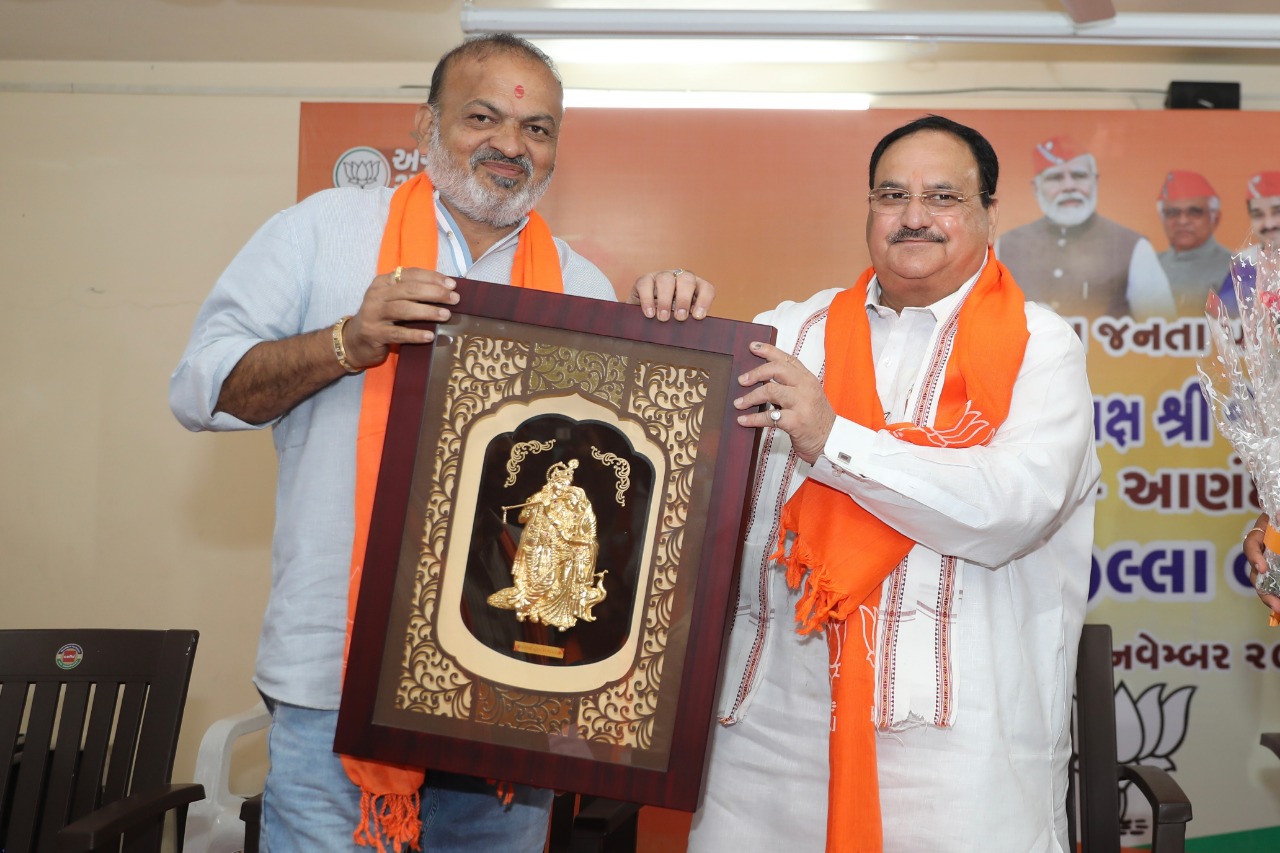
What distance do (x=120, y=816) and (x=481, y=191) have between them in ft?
4.22

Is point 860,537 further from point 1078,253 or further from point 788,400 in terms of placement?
point 1078,253

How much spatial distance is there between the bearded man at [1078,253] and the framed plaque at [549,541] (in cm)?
277

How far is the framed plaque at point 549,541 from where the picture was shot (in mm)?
1640

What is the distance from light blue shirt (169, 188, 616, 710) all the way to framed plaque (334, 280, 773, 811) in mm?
218

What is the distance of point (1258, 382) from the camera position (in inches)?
76.0

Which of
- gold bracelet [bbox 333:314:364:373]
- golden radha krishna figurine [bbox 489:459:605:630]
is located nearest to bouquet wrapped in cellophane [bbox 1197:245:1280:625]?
golden radha krishna figurine [bbox 489:459:605:630]

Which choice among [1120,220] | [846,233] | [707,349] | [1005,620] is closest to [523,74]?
[707,349]

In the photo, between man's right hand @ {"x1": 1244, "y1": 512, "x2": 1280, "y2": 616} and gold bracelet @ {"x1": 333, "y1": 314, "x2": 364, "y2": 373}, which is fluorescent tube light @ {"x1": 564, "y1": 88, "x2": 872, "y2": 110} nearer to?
man's right hand @ {"x1": 1244, "y1": 512, "x2": 1280, "y2": 616}

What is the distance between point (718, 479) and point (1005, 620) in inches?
25.8

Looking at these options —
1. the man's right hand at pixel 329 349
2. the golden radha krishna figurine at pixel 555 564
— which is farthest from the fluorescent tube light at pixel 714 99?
the golden radha krishna figurine at pixel 555 564

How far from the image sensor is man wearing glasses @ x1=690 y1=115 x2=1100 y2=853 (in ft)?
5.88

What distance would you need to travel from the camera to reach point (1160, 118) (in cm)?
409

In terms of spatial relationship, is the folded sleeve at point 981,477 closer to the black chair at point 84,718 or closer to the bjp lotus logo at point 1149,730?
the black chair at point 84,718

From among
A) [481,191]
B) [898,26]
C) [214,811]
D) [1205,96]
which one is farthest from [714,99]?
[214,811]
